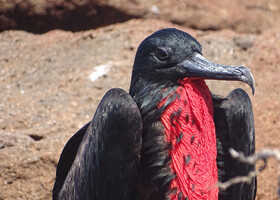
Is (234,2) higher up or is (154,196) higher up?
(234,2)

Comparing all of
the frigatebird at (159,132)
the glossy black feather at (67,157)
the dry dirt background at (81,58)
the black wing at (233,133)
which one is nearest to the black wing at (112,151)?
the frigatebird at (159,132)

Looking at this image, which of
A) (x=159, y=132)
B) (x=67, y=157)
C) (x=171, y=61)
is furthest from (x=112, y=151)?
(x=67, y=157)

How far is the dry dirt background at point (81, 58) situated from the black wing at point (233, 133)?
1.51 metres

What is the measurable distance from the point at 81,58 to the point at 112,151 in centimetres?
290

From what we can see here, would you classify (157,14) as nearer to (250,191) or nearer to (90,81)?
(90,81)

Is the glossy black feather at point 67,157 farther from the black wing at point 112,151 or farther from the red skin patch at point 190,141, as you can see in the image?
the red skin patch at point 190,141

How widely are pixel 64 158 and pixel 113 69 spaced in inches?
79.8

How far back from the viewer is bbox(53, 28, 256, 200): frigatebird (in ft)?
11.9

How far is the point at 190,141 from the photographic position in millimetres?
3717

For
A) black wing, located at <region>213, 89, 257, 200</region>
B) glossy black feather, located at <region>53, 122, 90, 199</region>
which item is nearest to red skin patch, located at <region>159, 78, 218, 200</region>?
black wing, located at <region>213, 89, 257, 200</region>

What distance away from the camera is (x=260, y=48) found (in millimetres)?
6602

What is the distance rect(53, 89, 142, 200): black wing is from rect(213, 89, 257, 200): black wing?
1.93 feet

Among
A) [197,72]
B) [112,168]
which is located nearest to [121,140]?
[112,168]

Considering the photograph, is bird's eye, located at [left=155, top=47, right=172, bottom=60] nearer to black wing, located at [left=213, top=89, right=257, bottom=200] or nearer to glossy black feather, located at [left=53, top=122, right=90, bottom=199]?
black wing, located at [left=213, top=89, right=257, bottom=200]
